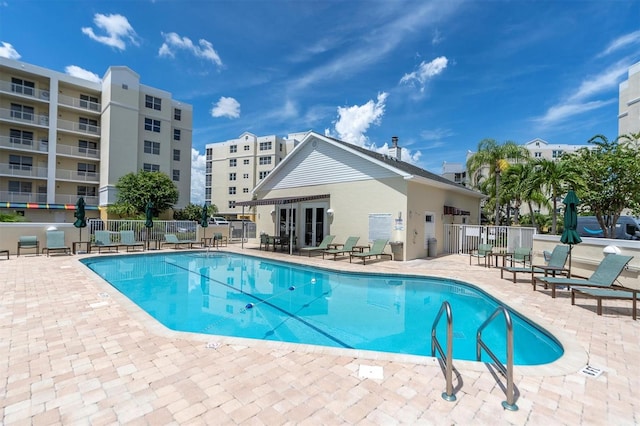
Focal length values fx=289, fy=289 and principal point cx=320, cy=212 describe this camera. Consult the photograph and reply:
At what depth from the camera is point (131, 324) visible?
5.62 meters

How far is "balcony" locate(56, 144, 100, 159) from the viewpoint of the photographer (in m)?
33.6

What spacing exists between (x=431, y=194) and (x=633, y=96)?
34.1 metres

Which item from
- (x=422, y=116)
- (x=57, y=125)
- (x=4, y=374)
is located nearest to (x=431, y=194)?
(x=422, y=116)

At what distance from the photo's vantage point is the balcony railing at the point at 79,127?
33.9 m

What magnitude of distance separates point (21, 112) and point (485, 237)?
46.4 m

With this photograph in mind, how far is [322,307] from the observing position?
336 inches

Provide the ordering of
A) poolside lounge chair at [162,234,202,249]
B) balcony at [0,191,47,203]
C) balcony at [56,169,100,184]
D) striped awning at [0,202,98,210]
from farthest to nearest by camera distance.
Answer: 1. balcony at [56,169,100,184]
2. balcony at [0,191,47,203]
3. striped awning at [0,202,98,210]
4. poolside lounge chair at [162,234,202,249]

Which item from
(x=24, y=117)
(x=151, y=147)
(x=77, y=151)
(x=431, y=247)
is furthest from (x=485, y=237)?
(x=24, y=117)

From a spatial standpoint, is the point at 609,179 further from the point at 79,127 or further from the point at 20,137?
the point at 20,137

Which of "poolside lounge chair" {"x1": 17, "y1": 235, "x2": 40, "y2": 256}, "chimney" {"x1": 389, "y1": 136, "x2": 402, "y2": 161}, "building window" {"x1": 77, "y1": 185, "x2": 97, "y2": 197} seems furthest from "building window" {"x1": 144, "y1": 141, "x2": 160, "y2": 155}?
"chimney" {"x1": 389, "y1": 136, "x2": 402, "y2": 161}

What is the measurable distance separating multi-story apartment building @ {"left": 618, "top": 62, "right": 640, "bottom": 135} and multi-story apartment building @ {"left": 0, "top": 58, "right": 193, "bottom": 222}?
183 feet

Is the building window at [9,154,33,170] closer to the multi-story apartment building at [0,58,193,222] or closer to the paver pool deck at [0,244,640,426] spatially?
the multi-story apartment building at [0,58,193,222]

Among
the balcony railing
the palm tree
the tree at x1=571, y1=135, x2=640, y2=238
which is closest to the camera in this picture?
the tree at x1=571, y1=135, x2=640, y2=238

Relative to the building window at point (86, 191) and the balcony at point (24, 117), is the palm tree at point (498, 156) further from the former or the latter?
the balcony at point (24, 117)
